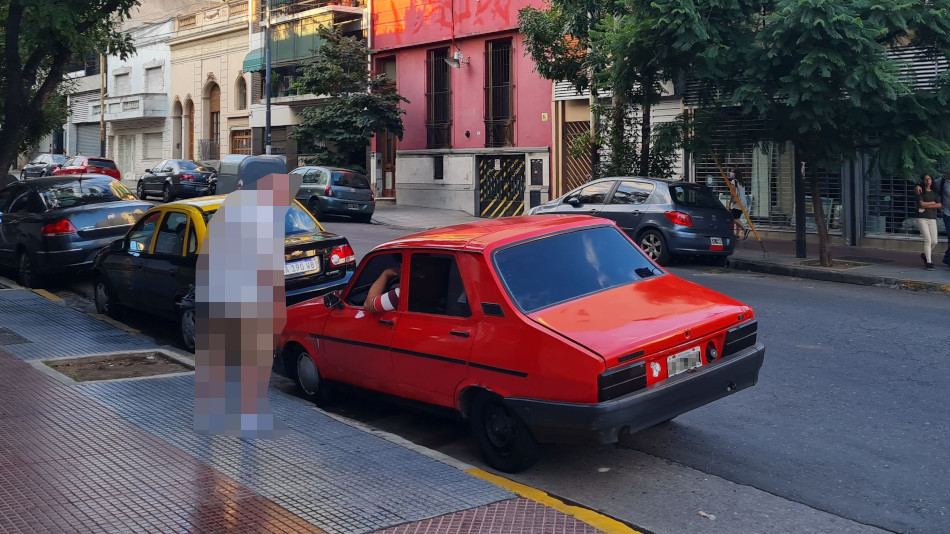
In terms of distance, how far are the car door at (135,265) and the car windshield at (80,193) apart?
3323mm

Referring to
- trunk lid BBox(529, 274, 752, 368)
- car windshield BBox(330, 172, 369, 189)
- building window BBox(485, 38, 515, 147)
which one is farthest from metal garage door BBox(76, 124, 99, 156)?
trunk lid BBox(529, 274, 752, 368)

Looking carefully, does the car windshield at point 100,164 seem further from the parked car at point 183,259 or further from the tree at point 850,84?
the tree at point 850,84

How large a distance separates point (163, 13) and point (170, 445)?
174 ft

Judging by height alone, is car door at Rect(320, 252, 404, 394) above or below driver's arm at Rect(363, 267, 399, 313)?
below

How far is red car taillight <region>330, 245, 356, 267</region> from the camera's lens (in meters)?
9.79

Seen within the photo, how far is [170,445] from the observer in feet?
20.5

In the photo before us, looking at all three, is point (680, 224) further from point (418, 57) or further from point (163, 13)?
point (163, 13)

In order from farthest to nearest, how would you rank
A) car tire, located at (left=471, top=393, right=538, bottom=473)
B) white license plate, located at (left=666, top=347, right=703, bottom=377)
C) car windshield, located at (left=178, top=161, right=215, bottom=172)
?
car windshield, located at (left=178, top=161, right=215, bottom=172), car tire, located at (left=471, top=393, right=538, bottom=473), white license plate, located at (left=666, top=347, right=703, bottom=377)

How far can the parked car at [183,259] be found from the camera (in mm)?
9547

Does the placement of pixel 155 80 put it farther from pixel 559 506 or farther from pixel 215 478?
pixel 559 506

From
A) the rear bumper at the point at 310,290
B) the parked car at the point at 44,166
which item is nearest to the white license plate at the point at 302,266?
the rear bumper at the point at 310,290

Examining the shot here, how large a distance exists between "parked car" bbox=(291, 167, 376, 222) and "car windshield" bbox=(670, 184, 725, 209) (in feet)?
40.2

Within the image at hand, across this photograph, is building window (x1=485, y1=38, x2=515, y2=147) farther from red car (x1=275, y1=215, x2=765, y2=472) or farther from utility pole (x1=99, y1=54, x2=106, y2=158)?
utility pole (x1=99, y1=54, x2=106, y2=158)

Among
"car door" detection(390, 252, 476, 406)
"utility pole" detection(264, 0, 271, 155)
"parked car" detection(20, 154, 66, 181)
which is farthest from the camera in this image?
"parked car" detection(20, 154, 66, 181)
